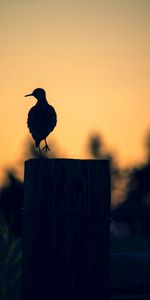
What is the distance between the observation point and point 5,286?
7750 millimetres

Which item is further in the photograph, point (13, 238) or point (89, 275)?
point (13, 238)

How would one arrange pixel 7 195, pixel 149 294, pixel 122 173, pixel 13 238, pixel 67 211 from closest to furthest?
1. pixel 67 211
2. pixel 149 294
3. pixel 13 238
4. pixel 7 195
5. pixel 122 173

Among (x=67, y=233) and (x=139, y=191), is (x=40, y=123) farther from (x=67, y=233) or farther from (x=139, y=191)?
(x=139, y=191)

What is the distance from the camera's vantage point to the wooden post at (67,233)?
3502 mm

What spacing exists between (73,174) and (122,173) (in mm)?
57092

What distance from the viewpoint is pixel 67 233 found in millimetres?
3506

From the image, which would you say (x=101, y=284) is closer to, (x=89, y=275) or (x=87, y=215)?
(x=89, y=275)

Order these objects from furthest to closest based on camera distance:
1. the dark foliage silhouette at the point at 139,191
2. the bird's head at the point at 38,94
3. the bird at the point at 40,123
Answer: the dark foliage silhouette at the point at 139,191
the bird's head at the point at 38,94
the bird at the point at 40,123

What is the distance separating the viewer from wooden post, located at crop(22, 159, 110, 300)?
350 cm

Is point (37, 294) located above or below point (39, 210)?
Answer: below

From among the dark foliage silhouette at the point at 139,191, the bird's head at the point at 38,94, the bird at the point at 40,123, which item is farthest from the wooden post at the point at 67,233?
the dark foliage silhouette at the point at 139,191

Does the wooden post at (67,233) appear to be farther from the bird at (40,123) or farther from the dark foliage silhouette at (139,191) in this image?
the dark foliage silhouette at (139,191)

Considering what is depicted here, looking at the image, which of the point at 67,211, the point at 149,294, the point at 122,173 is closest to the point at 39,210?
the point at 67,211

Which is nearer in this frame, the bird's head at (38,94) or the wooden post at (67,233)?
the wooden post at (67,233)
